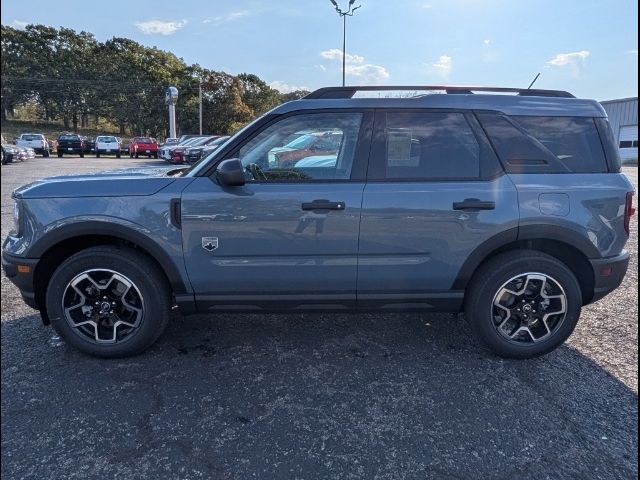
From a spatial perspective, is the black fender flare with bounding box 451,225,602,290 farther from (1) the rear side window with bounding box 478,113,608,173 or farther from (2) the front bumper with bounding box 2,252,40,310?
(2) the front bumper with bounding box 2,252,40,310

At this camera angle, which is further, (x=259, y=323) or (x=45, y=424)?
(x=259, y=323)

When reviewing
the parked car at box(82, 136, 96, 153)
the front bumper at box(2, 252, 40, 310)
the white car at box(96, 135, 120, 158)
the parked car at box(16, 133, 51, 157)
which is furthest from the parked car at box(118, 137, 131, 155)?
the front bumper at box(2, 252, 40, 310)

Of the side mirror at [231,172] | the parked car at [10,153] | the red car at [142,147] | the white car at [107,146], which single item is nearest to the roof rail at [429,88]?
the side mirror at [231,172]

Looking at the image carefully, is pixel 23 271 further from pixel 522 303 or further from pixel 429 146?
pixel 522 303

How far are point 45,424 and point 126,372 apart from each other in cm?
63

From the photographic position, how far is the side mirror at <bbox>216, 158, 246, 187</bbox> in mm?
2953

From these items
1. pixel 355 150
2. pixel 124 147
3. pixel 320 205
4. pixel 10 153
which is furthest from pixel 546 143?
pixel 124 147

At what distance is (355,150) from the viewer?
3219 mm

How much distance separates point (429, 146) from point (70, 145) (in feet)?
113

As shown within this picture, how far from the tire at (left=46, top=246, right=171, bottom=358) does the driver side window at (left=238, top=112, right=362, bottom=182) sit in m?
1.01

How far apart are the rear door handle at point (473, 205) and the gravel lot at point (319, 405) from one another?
3.71 feet

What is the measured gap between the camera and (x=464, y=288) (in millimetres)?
3273

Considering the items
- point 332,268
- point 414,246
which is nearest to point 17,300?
point 332,268

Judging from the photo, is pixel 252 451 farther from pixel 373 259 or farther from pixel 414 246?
pixel 414 246
